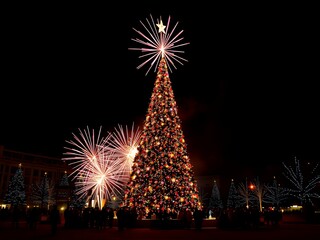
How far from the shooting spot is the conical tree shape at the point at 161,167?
792 inches

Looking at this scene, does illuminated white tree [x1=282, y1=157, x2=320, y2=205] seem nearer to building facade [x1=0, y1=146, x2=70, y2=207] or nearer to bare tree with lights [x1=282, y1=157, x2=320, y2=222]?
bare tree with lights [x1=282, y1=157, x2=320, y2=222]

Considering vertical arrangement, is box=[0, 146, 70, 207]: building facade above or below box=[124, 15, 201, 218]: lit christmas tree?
above

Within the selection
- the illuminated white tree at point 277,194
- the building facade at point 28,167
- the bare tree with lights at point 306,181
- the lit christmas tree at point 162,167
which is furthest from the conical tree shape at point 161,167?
the building facade at point 28,167

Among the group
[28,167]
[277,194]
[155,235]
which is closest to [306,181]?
[277,194]

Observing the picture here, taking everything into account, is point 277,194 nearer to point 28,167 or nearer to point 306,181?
point 306,181

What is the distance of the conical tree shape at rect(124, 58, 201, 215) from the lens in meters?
20.1

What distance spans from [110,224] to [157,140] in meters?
6.81

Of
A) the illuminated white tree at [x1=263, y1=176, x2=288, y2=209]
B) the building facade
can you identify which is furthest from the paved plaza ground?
the building facade

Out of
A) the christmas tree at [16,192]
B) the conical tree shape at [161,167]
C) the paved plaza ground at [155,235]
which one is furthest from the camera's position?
the christmas tree at [16,192]

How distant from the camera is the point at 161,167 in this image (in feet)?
67.4

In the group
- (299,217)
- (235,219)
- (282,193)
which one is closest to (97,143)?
(235,219)

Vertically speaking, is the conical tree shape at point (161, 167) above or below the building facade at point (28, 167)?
below

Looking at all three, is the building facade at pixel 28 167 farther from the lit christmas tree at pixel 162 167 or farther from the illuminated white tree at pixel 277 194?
the lit christmas tree at pixel 162 167

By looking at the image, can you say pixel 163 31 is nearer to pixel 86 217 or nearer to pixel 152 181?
pixel 152 181
